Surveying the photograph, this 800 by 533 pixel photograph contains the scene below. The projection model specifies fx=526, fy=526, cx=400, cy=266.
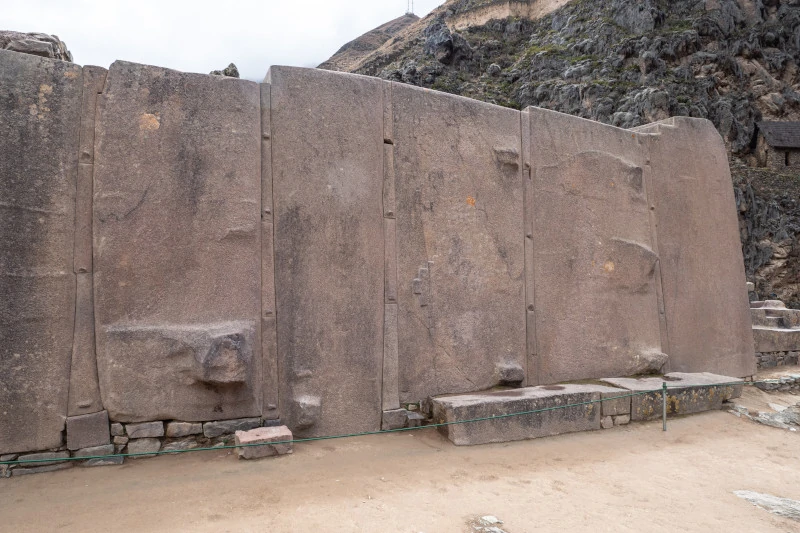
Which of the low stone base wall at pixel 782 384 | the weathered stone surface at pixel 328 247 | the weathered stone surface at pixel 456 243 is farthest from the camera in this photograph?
the low stone base wall at pixel 782 384

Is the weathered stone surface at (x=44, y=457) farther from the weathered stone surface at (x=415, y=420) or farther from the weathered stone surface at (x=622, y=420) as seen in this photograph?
the weathered stone surface at (x=622, y=420)

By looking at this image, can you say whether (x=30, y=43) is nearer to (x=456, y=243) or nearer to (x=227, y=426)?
(x=227, y=426)

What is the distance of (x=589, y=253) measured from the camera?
6109 mm

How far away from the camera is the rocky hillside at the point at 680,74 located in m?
25.0

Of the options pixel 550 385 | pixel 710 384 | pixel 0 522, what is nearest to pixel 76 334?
pixel 0 522

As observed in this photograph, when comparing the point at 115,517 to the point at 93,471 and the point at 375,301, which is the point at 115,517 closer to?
the point at 93,471

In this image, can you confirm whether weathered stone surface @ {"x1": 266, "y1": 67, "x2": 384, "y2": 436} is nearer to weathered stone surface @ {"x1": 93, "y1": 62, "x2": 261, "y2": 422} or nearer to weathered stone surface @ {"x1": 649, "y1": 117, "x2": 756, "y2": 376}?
weathered stone surface @ {"x1": 93, "y1": 62, "x2": 261, "y2": 422}

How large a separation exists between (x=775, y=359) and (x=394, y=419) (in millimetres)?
8550

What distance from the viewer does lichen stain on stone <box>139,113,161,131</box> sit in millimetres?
4074

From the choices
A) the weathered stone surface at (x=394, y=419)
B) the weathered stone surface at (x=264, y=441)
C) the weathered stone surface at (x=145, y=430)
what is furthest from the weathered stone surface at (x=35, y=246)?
the weathered stone surface at (x=394, y=419)

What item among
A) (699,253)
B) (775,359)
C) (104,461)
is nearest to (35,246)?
(104,461)

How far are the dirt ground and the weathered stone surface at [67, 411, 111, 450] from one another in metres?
0.19

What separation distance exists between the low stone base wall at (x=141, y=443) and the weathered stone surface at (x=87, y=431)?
0.04 m

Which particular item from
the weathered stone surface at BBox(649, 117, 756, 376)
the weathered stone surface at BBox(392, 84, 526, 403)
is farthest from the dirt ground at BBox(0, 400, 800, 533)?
the weathered stone surface at BBox(649, 117, 756, 376)
